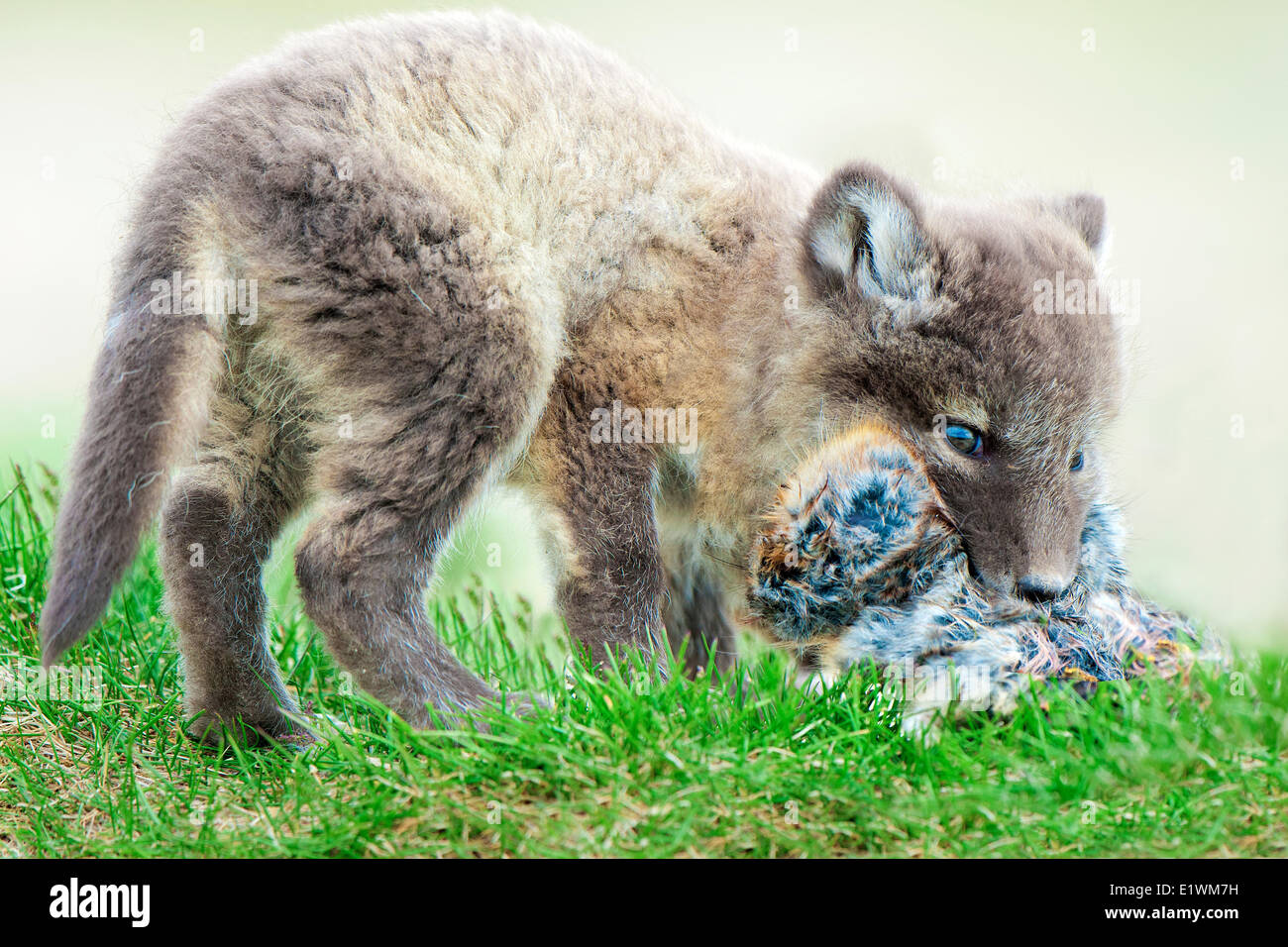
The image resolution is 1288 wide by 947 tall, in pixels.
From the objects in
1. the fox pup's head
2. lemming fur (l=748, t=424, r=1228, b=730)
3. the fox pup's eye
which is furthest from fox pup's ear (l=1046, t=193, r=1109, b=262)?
lemming fur (l=748, t=424, r=1228, b=730)

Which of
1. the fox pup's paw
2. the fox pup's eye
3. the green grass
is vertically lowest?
the fox pup's paw

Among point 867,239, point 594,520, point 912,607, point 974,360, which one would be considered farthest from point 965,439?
point 594,520

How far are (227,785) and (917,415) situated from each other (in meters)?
2.69

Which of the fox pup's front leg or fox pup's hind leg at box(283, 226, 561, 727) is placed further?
the fox pup's front leg

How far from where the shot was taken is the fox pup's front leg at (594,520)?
4102mm

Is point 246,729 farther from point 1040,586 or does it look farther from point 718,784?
point 1040,586

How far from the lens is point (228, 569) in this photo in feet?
13.8

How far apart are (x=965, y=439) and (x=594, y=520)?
4.51 ft

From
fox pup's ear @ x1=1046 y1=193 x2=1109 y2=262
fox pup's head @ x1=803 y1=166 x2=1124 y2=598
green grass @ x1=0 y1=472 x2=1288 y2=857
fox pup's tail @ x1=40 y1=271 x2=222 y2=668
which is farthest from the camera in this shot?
fox pup's ear @ x1=1046 y1=193 x2=1109 y2=262

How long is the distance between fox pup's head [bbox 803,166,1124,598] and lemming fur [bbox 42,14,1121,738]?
0.01 meters

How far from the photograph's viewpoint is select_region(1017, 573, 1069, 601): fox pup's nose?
3799 mm

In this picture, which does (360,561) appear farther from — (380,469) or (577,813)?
(577,813)

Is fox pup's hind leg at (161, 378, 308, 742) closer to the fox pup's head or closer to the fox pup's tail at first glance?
the fox pup's tail

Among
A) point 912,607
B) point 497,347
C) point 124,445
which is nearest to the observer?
point 124,445
